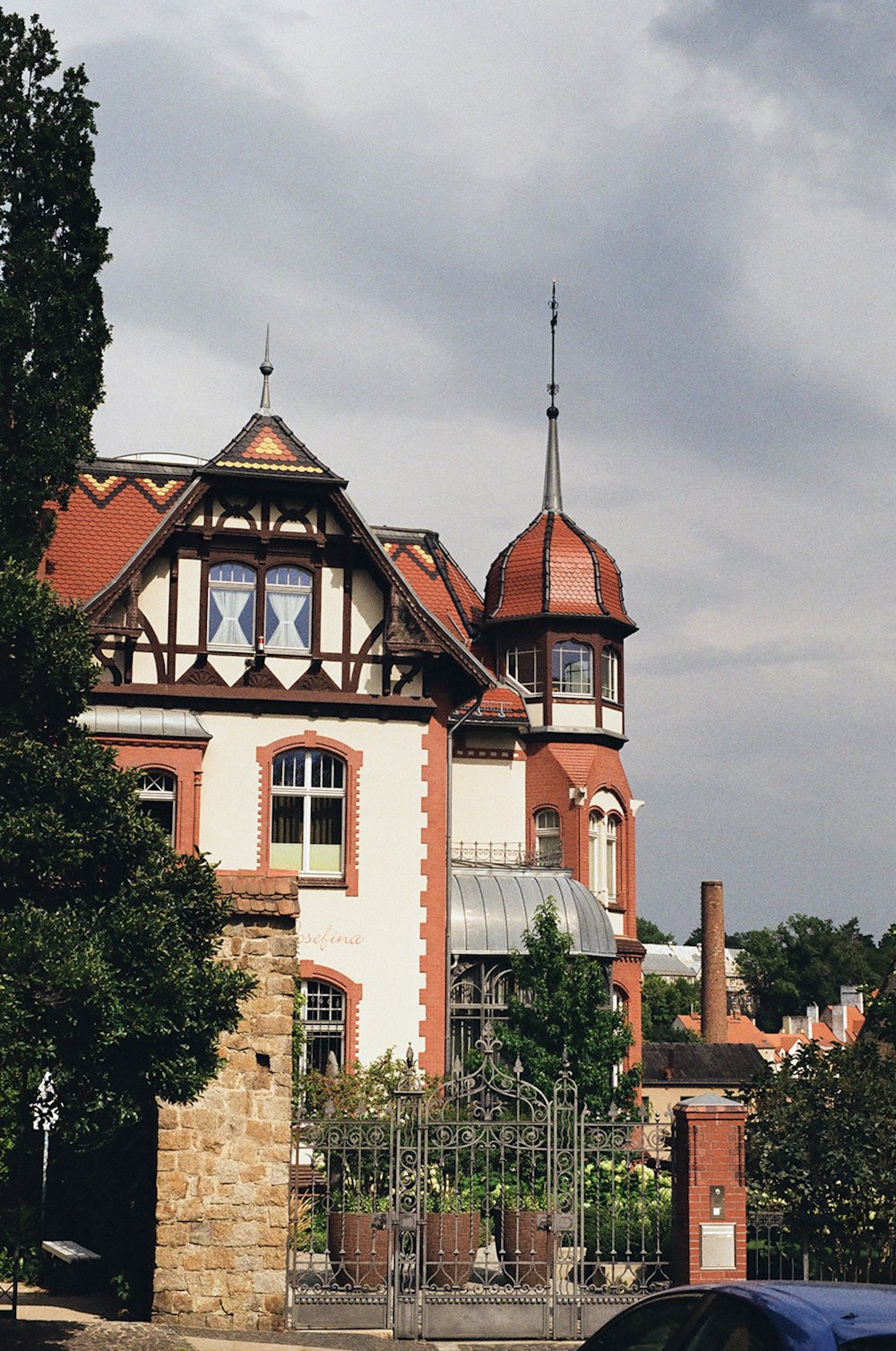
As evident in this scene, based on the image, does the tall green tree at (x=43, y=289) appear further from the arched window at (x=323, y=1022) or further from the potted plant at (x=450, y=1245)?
the potted plant at (x=450, y=1245)

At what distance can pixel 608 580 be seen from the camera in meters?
34.3

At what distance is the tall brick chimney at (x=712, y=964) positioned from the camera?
233ft

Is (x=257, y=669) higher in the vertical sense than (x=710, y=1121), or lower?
higher

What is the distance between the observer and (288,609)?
2636 centimetres

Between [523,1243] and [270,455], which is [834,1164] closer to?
[523,1243]

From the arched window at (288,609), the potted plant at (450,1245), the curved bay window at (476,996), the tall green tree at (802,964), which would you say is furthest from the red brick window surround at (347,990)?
the tall green tree at (802,964)

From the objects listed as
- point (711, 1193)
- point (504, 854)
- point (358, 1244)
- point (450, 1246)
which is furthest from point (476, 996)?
point (711, 1193)

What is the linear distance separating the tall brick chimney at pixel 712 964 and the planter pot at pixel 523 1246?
182 ft

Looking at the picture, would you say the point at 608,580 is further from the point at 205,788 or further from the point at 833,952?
the point at 833,952

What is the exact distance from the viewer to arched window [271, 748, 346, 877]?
2606cm

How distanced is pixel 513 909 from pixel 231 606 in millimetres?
6659

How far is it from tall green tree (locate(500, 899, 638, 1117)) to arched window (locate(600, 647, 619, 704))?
8014 millimetres

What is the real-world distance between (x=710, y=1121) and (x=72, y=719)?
6528mm

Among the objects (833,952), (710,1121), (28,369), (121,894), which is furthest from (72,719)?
(833,952)
